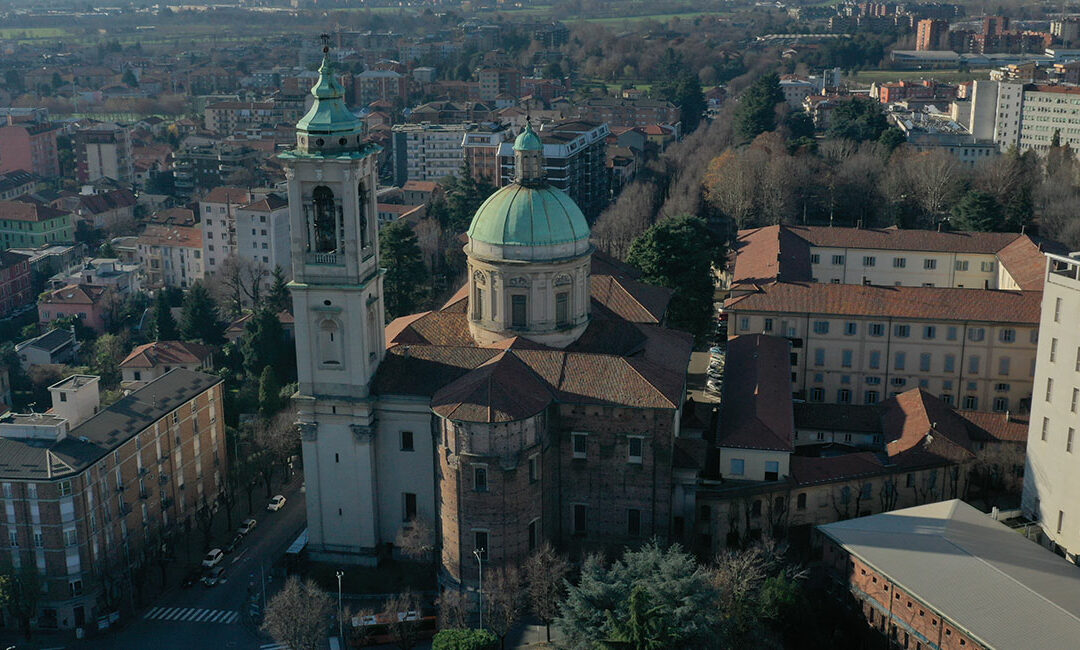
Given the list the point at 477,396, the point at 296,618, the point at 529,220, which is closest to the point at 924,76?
the point at 529,220

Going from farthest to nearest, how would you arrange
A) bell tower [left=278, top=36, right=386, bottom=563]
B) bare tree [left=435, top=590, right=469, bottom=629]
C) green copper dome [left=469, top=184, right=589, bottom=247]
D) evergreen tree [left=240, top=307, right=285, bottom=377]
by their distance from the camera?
evergreen tree [left=240, top=307, right=285, bottom=377]
green copper dome [left=469, top=184, right=589, bottom=247]
bell tower [left=278, top=36, right=386, bottom=563]
bare tree [left=435, top=590, right=469, bottom=629]

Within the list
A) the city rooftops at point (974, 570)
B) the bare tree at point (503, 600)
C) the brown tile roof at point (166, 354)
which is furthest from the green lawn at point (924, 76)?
the bare tree at point (503, 600)

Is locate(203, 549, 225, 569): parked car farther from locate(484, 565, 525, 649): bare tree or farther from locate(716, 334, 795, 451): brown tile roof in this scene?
locate(716, 334, 795, 451): brown tile roof

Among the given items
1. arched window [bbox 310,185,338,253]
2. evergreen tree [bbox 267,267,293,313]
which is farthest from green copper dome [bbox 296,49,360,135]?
evergreen tree [bbox 267,267,293,313]

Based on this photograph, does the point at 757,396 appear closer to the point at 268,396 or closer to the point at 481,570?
the point at 481,570

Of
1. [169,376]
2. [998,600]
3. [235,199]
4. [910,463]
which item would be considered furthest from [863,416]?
[235,199]

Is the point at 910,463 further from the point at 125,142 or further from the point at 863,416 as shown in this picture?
the point at 125,142
